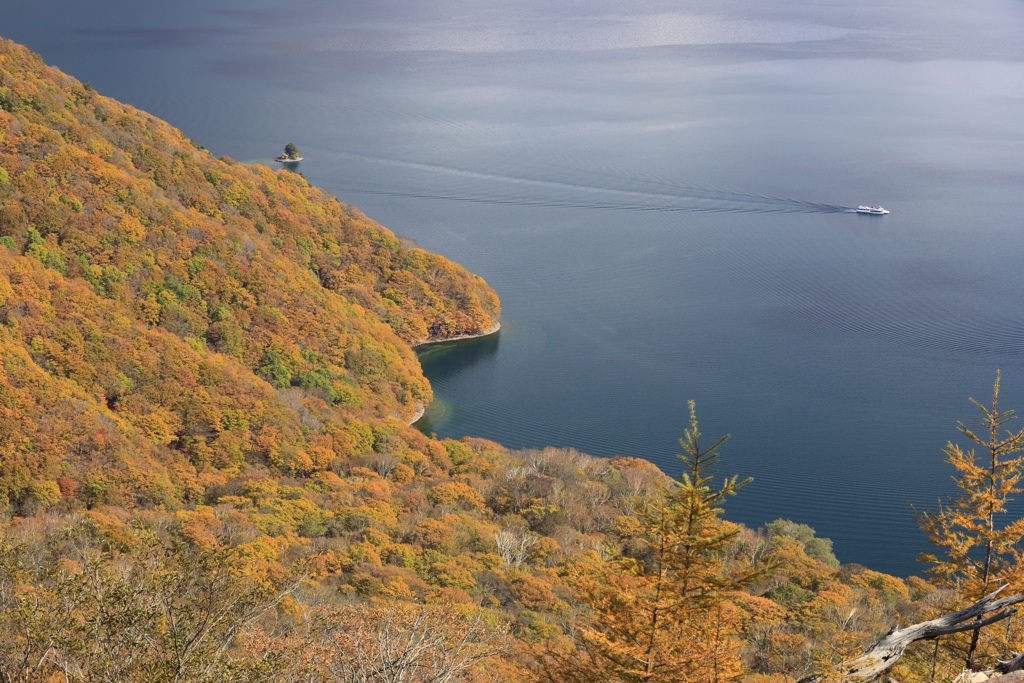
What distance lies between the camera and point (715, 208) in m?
61.1

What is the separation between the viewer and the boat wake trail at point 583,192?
2431 inches

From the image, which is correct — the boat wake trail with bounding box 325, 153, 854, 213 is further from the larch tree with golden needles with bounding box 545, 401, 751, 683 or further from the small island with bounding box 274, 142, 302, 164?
the larch tree with golden needles with bounding box 545, 401, 751, 683

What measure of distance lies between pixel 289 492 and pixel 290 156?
4759cm

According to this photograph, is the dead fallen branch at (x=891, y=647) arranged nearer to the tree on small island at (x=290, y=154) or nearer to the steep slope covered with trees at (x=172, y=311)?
the steep slope covered with trees at (x=172, y=311)

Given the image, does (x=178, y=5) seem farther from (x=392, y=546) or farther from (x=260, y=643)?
(x=260, y=643)

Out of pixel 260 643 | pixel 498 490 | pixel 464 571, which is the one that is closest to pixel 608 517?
pixel 498 490

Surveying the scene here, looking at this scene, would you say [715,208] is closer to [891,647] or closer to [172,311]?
[172,311]

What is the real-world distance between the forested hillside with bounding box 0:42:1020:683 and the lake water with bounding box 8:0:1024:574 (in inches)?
189

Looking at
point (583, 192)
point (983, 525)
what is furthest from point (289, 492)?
point (583, 192)

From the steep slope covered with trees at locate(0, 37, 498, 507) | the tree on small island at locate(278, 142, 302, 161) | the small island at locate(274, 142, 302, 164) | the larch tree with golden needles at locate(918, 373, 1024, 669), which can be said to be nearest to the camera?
the larch tree with golden needles at locate(918, 373, 1024, 669)

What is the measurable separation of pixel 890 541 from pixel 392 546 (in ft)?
49.6

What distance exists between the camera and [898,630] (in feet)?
25.7

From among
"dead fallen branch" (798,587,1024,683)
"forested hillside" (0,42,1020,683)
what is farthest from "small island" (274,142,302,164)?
"dead fallen branch" (798,587,1024,683)

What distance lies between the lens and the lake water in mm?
38781
